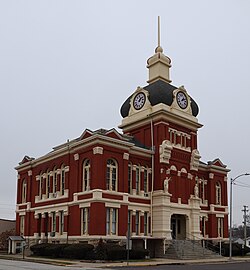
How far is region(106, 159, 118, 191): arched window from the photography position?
133ft

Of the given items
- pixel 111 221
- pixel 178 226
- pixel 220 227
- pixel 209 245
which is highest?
pixel 111 221

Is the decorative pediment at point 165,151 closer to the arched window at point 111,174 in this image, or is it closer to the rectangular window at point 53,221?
the arched window at point 111,174

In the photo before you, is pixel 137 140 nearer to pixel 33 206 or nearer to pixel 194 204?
pixel 194 204

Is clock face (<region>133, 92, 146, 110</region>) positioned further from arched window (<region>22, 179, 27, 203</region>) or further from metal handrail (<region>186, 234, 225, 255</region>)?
arched window (<region>22, 179, 27, 203</region>)

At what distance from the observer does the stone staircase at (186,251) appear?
133 feet

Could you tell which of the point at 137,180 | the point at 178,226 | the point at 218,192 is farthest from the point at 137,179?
the point at 218,192

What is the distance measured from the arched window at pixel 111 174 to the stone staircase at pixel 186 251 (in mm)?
8053

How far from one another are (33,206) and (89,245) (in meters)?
15.8

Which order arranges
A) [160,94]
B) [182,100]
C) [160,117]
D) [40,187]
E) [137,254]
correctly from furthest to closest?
1. [40,187]
2. [182,100]
3. [160,94]
4. [160,117]
5. [137,254]

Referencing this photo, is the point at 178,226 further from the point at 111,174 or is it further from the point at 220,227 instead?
the point at 111,174

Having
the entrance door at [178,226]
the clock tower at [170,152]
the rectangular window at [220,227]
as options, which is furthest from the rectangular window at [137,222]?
the rectangular window at [220,227]

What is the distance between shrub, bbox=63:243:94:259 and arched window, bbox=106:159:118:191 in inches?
239

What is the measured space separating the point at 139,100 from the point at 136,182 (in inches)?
393

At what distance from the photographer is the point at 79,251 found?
36.5 meters
